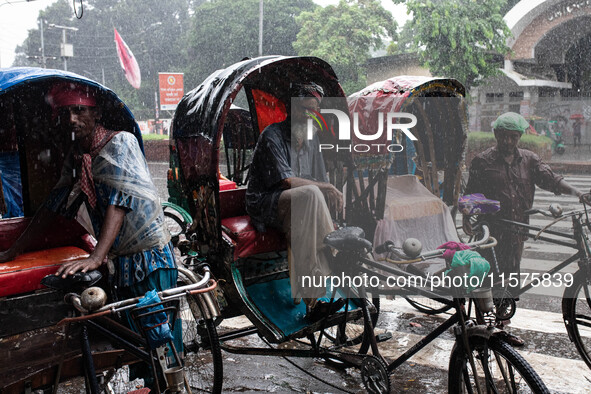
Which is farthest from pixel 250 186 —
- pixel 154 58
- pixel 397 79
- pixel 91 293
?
pixel 154 58

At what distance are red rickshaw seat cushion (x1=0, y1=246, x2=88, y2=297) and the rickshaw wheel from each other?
170cm

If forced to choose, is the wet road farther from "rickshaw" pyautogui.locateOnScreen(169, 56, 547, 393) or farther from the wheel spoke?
the wheel spoke

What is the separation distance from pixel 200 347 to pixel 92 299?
1.38 meters

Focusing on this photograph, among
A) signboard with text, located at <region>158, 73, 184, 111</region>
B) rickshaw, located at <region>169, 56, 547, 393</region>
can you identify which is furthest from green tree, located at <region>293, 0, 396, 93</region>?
rickshaw, located at <region>169, 56, 547, 393</region>

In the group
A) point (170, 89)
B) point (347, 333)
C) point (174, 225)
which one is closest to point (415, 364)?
point (347, 333)

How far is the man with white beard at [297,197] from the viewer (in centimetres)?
330

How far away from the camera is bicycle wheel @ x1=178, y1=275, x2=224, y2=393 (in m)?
3.11

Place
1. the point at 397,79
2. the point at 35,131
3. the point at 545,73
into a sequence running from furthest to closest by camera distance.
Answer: the point at 545,73
the point at 397,79
the point at 35,131

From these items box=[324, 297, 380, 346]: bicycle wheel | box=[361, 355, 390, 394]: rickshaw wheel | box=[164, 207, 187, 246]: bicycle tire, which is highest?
box=[164, 207, 187, 246]: bicycle tire

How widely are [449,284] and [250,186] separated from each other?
158 cm

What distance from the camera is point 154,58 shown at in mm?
41750

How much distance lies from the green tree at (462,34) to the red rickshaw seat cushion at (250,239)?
10.5 m

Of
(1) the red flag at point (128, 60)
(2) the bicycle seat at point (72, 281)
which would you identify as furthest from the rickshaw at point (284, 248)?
(1) the red flag at point (128, 60)

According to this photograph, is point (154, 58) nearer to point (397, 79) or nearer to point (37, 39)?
point (37, 39)
